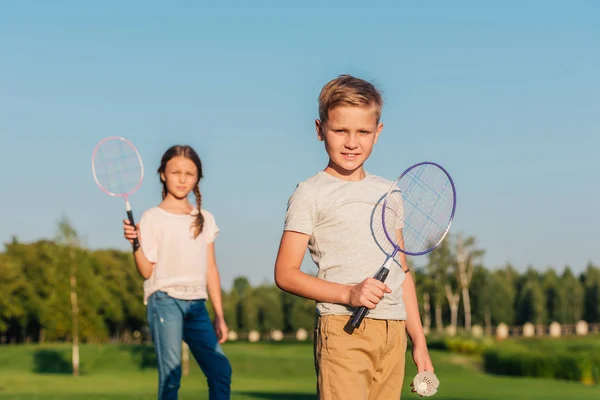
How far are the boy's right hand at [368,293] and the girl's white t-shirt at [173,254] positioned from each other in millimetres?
3900

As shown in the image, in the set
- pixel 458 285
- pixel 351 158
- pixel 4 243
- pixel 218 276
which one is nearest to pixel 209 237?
pixel 218 276

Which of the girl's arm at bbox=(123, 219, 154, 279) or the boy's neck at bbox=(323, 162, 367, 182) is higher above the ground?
the boy's neck at bbox=(323, 162, 367, 182)

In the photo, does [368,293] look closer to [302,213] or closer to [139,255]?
[302,213]

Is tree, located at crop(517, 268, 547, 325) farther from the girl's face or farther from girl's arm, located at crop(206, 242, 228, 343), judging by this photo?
the girl's face

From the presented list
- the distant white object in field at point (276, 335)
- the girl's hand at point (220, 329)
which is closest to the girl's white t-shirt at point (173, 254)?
the girl's hand at point (220, 329)

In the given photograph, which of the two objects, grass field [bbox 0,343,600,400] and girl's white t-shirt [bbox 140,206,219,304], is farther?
grass field [bbox 0,343,600,400]

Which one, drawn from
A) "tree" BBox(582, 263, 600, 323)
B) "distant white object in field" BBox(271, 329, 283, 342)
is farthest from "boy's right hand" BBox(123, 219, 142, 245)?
"tree" BBox(582, 263, 600, 323)

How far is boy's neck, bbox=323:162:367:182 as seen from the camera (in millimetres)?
5137

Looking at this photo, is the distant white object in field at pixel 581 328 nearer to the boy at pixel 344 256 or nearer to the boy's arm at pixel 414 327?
the boy's arm at pixel 414 327

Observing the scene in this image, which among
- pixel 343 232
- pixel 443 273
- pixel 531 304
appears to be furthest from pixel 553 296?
pixel 343 232

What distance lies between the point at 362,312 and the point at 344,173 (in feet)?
2.88

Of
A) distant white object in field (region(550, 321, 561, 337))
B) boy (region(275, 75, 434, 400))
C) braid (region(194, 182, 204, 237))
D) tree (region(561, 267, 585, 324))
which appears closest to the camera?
boy (region(275, 75, 434, 400))

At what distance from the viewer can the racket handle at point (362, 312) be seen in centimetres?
468

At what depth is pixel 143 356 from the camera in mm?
40000
